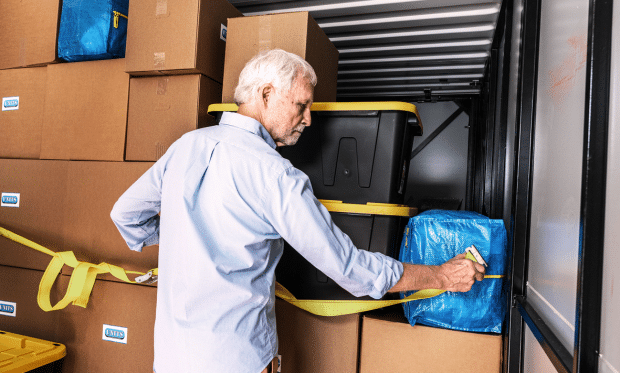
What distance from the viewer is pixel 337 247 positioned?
1.20 metres

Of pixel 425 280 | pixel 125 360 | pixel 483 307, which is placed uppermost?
pixel 425 280

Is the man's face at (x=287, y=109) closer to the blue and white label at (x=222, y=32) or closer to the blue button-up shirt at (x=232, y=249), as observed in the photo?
the blue button-up shirt at (x=232, y=249)

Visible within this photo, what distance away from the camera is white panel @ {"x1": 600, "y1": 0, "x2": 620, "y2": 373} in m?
0.77

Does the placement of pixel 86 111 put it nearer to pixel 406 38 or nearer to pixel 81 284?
pixel 81 284

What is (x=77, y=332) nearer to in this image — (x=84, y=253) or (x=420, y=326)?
(x=84, y=253)

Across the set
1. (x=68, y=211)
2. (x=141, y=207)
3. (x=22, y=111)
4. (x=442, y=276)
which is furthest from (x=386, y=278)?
(x=22, y=111)

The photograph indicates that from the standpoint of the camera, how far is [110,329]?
2072 millimetres

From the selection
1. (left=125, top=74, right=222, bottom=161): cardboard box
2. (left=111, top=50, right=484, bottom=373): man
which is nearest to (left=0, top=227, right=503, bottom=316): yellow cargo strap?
(left=111, top=50, right=484, bottom=373): man

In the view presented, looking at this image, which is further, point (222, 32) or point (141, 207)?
point (222, 32)

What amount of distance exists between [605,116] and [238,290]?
0.98 metres

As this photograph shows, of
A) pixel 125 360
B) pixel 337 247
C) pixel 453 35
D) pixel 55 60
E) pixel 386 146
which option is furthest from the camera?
pixel 453 35

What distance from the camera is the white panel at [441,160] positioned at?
4.37m

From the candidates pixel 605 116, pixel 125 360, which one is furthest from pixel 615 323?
pixel 125 360

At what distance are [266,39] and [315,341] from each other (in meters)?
1.38
